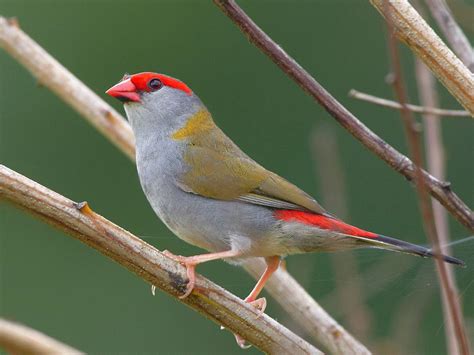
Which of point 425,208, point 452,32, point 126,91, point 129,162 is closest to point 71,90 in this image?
point 126,91

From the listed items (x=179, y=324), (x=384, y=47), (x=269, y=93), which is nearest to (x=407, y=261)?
(x=179, y=324)

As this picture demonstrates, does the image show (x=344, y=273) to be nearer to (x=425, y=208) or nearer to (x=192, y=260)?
(x=192, y=260)

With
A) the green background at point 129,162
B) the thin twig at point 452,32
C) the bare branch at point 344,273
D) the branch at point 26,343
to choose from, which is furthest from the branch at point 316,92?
the green background at point 129,162

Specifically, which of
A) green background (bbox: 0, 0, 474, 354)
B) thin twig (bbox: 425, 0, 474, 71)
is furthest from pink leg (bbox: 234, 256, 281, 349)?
green background (bbox: 0, 0, 474, 354)

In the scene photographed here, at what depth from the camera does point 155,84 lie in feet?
13.1

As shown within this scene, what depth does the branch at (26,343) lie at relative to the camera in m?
1.66

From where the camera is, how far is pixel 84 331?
293 inches

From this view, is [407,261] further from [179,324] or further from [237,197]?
[179,324]

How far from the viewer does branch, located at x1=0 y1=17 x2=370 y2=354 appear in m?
3.29

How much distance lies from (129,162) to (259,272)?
4914 mm

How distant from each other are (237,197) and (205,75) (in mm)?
5231

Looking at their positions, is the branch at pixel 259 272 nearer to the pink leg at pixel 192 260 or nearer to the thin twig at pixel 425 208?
the pink leg at pixel 192 260

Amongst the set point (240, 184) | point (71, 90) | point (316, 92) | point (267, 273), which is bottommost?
point (267, 273)

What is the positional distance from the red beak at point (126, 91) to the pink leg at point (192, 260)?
3.14 ft
